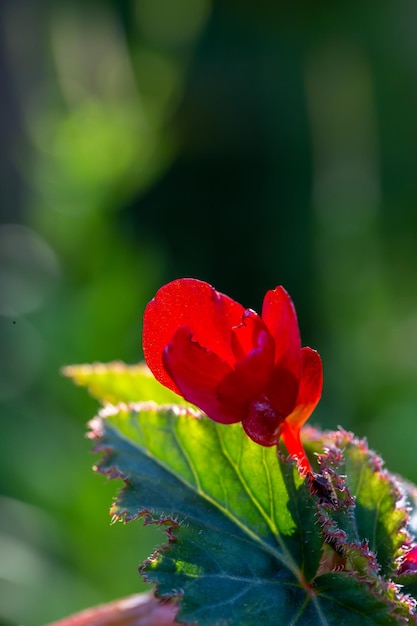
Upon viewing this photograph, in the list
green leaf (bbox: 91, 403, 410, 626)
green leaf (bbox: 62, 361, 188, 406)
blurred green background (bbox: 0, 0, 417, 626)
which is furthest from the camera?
blurred green background (bbox: 0, 0, 417, 626)

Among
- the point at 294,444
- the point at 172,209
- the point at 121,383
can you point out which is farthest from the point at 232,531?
the point at 172,209

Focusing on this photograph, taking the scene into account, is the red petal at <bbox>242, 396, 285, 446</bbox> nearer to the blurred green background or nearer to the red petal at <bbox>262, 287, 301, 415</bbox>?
the red petal at <bbox>262, 287, 301, 415</bbox>

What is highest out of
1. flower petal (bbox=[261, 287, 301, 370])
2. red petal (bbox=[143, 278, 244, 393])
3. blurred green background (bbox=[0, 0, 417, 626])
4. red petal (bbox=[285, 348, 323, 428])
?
blurred green background (bbox=[0, 0, 417, 626])

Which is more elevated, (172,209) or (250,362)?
(172,209)

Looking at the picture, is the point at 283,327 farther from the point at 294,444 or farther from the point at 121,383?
the point at 121,383

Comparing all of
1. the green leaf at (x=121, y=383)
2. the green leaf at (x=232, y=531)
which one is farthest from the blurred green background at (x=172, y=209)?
the green leaf at (x=232, y=531)

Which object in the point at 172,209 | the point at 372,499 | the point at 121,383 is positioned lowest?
the point at 372,499

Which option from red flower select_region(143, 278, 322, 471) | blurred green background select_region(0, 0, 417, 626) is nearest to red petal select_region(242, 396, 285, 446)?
red flower select_region(143, 278, 322, 471)

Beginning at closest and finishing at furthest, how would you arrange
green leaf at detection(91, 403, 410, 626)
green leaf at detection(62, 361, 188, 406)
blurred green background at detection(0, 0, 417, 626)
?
green leaf at detection(91, 403, 410, 626)
green leaf at detection(62, 361, 188, 406)
blurred green background at detection(0, 0, 417, 626)
